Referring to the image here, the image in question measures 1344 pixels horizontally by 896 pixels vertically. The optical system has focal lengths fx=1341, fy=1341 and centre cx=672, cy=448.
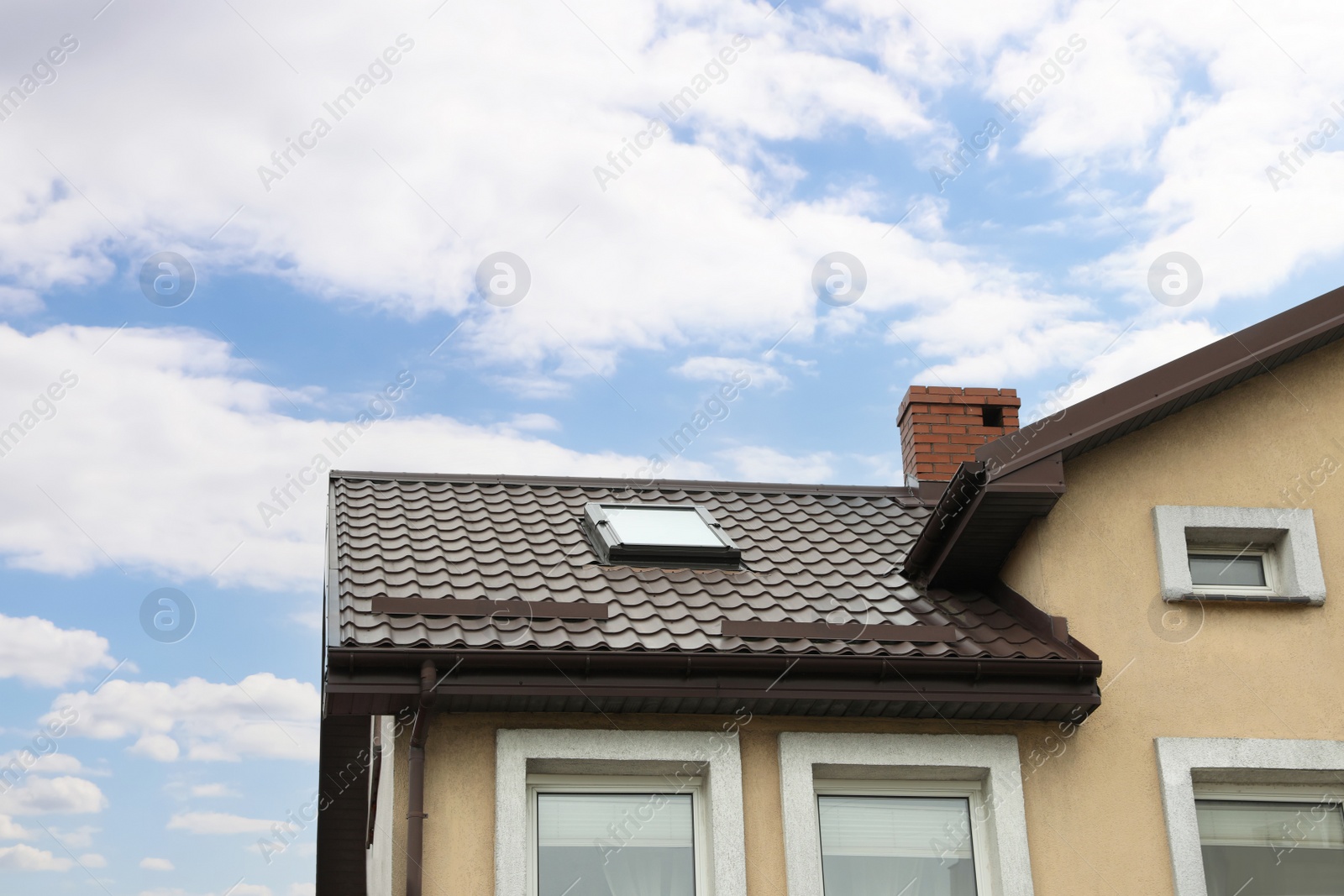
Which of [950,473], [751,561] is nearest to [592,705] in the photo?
[751,561]

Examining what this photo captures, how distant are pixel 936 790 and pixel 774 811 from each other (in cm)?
110

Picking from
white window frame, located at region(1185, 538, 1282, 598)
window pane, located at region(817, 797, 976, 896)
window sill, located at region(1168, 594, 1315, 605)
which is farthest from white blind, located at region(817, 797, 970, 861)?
white window frame, located at region(1185, 538, 1282, 598)

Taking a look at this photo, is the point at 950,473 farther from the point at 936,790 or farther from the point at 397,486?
the point at 397,486

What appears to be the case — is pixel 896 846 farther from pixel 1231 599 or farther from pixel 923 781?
pixel 1231 599

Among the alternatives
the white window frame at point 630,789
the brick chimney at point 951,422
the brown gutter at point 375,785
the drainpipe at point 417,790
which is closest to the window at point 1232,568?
the brick chimney at point 951,422

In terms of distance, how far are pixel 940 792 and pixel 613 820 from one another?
205 centimetres

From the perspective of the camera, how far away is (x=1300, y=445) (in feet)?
30.8

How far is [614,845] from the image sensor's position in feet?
25.9

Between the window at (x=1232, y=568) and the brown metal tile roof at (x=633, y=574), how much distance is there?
1.34 m

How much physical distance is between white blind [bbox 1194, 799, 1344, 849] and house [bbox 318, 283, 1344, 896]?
2cm

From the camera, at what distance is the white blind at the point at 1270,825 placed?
27.1 feet

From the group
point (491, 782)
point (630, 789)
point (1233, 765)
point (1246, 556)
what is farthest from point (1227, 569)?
point (491, 782)

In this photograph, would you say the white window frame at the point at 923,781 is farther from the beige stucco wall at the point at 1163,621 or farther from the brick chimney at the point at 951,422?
the brick chimney at the point at 951,422

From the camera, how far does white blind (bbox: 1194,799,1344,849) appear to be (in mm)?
8266
